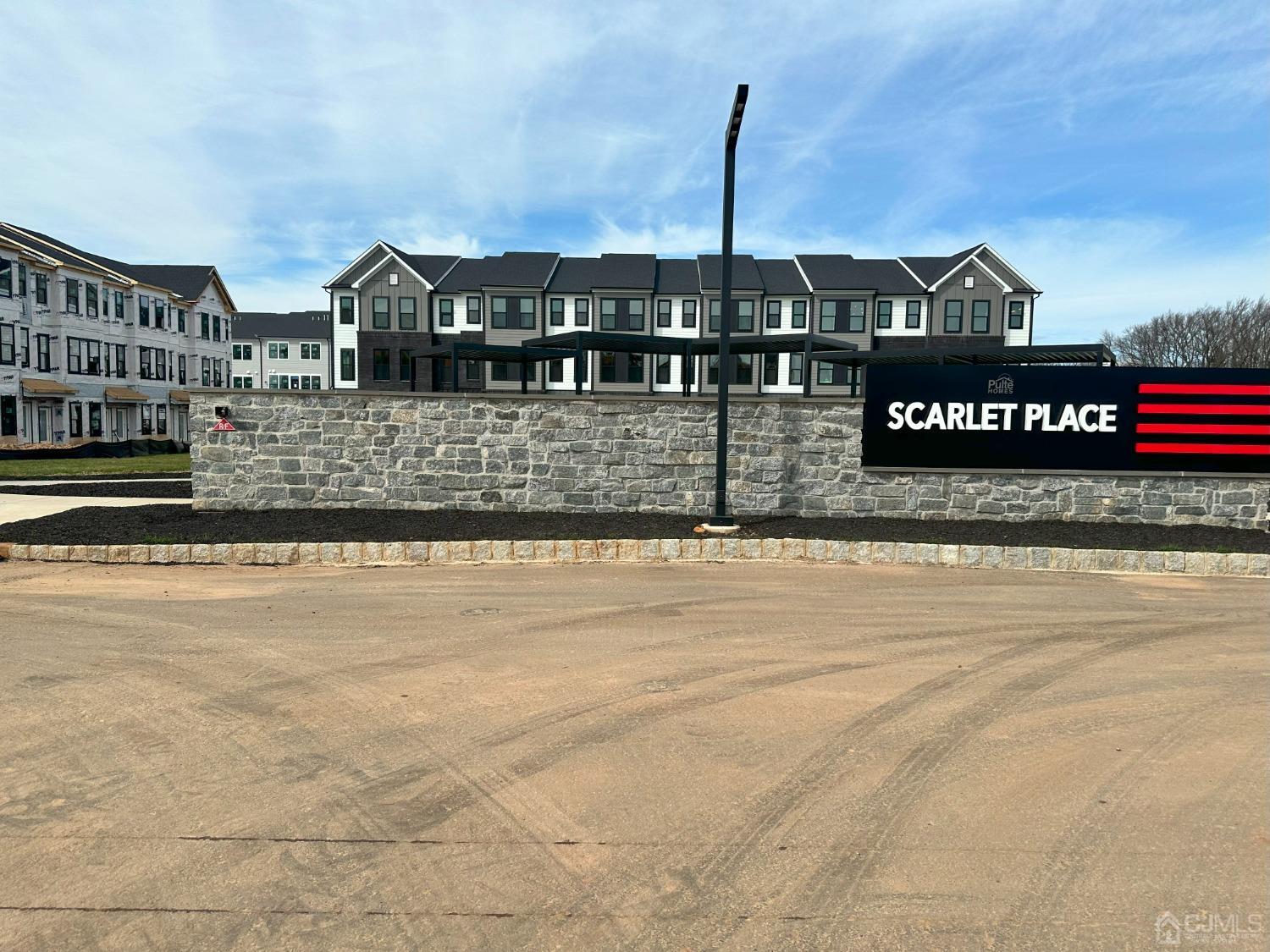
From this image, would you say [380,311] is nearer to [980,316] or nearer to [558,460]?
[980,316]

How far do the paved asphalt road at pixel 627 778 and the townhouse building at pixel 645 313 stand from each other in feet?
153

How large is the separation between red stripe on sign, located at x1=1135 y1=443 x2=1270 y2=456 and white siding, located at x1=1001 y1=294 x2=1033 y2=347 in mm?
45359

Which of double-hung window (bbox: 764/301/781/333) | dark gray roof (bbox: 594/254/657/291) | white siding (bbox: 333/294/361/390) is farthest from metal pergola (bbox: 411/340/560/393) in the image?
double-hung window (bbox: 764/301/781/333)

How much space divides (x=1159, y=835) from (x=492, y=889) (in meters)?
3.20

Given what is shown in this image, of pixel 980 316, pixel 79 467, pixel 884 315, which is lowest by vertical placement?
pixel 79 467

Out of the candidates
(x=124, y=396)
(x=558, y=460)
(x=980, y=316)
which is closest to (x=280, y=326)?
(x=124, y=396)

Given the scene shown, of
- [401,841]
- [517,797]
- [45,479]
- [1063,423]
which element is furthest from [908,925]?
[45,479]

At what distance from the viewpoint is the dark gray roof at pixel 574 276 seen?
54312 millimetres

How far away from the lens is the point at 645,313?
178 feet

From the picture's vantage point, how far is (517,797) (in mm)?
4148

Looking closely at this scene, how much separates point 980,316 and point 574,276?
2847cm

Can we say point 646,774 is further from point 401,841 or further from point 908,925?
point 908,925
